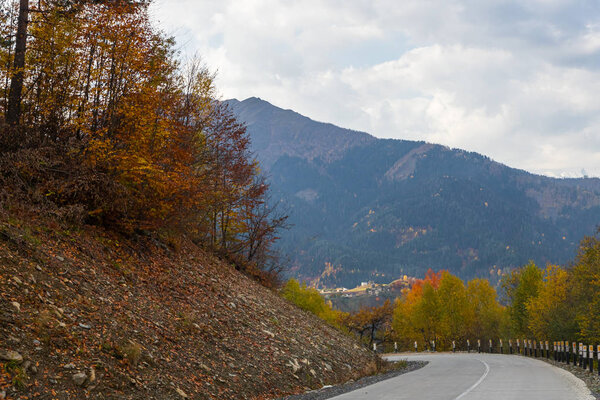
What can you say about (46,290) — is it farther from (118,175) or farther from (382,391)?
(382,391)

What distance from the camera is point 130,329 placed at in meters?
12.0

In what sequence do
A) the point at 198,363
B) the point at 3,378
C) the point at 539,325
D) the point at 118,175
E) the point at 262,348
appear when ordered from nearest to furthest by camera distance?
the point at 3,378
the point at 198,363
the point at 118,175
the point at 262,348
the point at 539,325

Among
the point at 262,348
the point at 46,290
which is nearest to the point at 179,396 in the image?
the point at 46,290

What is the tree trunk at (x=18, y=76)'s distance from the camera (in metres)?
15.3

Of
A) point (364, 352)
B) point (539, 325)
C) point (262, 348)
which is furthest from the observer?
point (539, 325)

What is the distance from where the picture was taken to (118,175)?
15406 mm

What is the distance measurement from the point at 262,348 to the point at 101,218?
6231 millimetres

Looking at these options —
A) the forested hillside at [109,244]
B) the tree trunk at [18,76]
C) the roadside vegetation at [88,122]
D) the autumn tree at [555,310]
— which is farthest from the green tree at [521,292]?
the tree trunk at [18,76]

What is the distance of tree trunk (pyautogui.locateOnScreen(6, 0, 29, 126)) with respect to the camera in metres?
15.3

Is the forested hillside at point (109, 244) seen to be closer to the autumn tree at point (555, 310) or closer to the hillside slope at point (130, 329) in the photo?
the hillside slope at point (130, 329)

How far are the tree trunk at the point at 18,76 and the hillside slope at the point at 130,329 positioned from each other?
3489 mm

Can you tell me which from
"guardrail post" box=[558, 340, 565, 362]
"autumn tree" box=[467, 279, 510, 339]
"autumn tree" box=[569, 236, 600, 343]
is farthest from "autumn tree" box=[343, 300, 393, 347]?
"guardrail post" box=[558, 340, 565, 362]

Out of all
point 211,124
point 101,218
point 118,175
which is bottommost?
point 101,218

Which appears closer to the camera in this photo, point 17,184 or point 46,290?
point 46,290
